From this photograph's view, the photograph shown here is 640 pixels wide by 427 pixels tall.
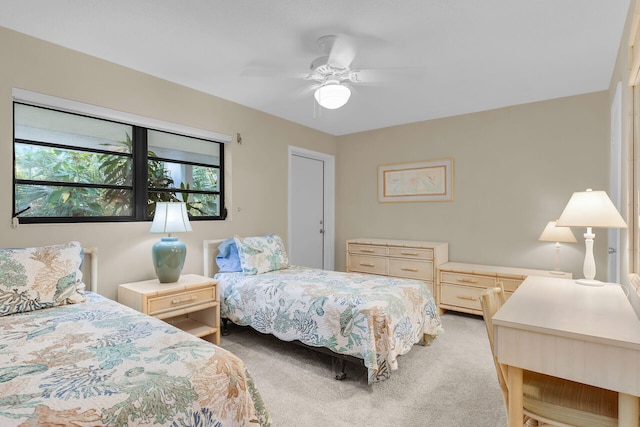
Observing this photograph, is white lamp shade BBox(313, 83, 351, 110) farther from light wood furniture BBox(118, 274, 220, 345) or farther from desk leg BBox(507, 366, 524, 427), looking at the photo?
desk leg BBox(507, 366, 524, 427)

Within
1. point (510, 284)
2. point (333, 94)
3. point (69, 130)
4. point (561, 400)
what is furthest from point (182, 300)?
point (510, 284)

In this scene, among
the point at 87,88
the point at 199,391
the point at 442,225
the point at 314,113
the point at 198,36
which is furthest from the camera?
the point at 442,225

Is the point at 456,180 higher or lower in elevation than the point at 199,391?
higher

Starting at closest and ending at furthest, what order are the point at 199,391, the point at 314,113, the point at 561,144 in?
the point at 199,391 < the point at 561,144 < the point at 314,113

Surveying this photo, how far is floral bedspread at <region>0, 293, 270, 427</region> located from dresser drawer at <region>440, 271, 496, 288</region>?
9.70 ft

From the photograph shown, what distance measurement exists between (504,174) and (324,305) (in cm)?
284

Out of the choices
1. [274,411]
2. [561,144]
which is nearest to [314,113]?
[561,144]

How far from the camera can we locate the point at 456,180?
4355 millimetres

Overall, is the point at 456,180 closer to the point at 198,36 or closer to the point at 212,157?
the point at 212,157

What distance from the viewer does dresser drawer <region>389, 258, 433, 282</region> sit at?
4090 millimetres

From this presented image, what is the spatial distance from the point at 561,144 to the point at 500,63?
148 cm

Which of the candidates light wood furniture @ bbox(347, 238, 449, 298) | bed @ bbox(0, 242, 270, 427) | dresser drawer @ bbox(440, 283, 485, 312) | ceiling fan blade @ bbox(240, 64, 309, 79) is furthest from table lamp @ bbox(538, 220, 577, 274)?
bed @ bbox(0, 242, 270, 427)

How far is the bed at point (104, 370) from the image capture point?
3.61ft

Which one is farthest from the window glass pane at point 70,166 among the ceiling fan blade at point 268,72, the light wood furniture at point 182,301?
the ceiling fan blade at point 268,72
